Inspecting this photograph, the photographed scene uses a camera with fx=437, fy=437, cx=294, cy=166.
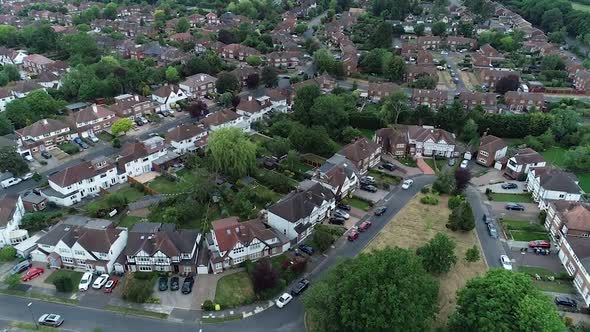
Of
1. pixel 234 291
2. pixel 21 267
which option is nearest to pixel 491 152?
pixel 234 291

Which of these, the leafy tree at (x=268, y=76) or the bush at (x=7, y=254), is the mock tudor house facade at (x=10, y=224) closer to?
the bush at (x=7, y=254)

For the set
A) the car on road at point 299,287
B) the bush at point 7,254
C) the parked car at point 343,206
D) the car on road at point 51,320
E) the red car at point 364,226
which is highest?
the bush at point 7,254

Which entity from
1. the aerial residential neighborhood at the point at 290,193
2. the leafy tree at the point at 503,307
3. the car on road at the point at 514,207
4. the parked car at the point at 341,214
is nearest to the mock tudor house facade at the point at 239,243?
the aerial residential neighborhood at the point at 290,193

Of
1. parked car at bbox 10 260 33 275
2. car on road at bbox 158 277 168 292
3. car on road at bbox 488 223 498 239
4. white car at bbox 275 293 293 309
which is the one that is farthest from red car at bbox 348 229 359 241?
parked car at bbox 10 260 33 275

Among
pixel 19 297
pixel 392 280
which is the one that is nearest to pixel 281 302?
pixel 392 280

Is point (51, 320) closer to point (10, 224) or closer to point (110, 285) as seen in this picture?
point (110, 285)

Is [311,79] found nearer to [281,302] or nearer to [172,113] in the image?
[172,113]
